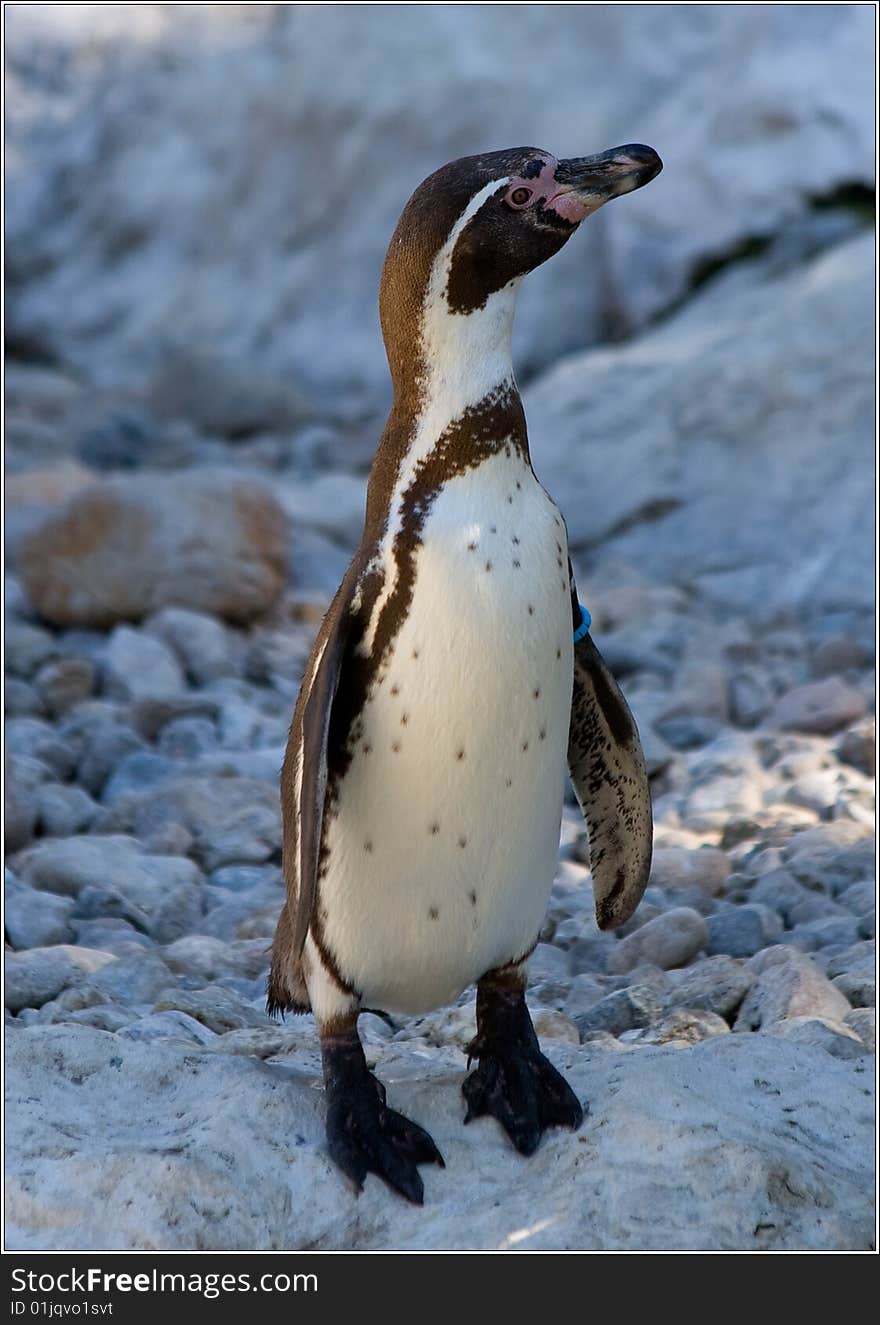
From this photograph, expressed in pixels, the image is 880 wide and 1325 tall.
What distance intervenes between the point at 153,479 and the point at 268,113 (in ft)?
13.7

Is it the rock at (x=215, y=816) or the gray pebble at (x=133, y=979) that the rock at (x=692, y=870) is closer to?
the rock at (x=215, y=816)

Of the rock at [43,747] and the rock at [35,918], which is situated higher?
the rock at [43,747]

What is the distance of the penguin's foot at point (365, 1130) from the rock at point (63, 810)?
2.03 metres

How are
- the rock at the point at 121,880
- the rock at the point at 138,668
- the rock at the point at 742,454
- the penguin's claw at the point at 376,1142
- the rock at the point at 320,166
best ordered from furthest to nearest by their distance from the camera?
the rock at the point at 320,166
the rock at the point at 742,454
the rock at the point at 138,668
the rock at the point at 121,880
the penguin's claw at the point at 376,1142

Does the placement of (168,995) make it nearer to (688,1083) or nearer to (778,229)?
(688,1083)

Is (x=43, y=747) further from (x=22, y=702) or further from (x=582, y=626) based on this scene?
(x=582, y=626)

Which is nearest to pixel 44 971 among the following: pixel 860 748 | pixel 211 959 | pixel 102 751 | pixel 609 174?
pixel 211 959

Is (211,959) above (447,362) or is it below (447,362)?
below

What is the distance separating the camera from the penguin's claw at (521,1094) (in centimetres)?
250

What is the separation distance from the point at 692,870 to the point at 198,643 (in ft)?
7.49

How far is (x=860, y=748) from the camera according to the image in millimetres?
4781

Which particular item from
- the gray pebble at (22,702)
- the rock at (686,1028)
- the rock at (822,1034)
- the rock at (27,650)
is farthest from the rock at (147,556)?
the rock at (822,1034)

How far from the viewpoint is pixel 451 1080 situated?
2682 mm

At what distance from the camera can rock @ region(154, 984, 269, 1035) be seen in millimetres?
3168
